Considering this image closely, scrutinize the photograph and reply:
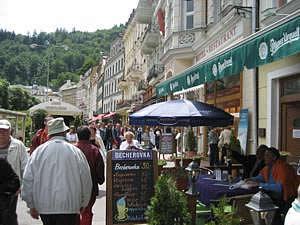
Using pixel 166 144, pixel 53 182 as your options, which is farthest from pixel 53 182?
pixel 166 144

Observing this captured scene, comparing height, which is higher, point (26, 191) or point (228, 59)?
point (228, 59)

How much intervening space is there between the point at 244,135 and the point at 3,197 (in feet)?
29.1

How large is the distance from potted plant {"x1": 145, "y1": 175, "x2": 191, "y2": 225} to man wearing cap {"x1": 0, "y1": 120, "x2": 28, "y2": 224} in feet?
6.55

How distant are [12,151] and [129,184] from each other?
1749 millimetres

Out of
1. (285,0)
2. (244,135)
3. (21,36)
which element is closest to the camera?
(285,0)

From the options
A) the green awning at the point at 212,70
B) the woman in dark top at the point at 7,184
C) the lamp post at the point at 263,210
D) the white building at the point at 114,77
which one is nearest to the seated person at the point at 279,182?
the green awning at the point at 212,70

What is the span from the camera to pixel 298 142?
938 centimetres

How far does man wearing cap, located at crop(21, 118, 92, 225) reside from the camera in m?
4.33

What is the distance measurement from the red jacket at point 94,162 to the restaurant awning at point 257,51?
2.52 m

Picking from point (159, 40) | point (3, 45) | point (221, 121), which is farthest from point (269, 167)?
point (3, 45)

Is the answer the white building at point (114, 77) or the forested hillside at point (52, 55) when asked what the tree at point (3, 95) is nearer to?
the white building at point (114, 77)

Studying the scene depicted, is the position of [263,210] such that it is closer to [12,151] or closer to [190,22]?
[12,151]

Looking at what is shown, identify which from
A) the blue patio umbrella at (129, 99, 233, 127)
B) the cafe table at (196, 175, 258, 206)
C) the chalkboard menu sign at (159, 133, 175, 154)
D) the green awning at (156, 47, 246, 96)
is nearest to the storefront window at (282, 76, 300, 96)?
the blue patio umbrella at (129, 99, 233, 127)

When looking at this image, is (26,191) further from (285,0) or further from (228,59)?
(285,0)
